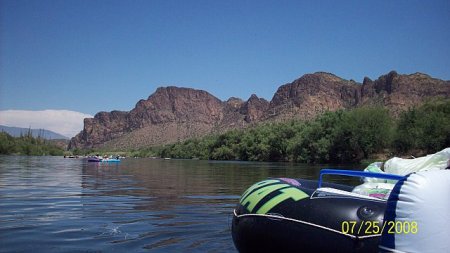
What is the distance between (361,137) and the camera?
76562 mm

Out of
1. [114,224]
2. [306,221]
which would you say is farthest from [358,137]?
[306,221]

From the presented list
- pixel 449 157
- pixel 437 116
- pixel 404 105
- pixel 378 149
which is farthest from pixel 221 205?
pixel 404 105

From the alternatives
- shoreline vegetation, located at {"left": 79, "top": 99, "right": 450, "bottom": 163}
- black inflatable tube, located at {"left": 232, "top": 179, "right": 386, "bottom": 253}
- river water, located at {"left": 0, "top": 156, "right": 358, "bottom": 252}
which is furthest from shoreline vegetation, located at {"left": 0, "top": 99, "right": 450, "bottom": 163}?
black inflatable tube, located at {"left": 232, "top": 179, "right": 386, "bottom": 253}

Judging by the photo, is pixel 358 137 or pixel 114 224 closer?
pixel 114 224

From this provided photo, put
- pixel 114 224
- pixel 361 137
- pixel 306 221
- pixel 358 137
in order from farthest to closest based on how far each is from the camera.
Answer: pixel 358 137, pixel 361 137, pixel 114 224, pixel 306 221

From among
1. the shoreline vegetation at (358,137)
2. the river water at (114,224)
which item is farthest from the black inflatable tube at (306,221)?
the shoreline vegetation at (358,137)

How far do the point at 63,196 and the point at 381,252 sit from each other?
13.8 metres

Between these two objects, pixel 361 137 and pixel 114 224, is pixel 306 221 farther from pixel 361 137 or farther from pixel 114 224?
pixel 361 137

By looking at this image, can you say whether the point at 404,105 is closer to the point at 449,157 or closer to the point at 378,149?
the point at 378,149

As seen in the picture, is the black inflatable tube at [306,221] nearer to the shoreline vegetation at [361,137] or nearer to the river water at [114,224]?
the river water at [114,224]

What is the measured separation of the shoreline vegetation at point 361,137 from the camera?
64.1 meters

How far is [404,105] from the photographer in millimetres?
194000

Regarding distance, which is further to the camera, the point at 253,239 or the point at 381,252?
the point at 253,239

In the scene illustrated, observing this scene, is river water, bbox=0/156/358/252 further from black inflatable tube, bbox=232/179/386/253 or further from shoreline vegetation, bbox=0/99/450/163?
shoreline vegetation, bbox=0/99/450/163
